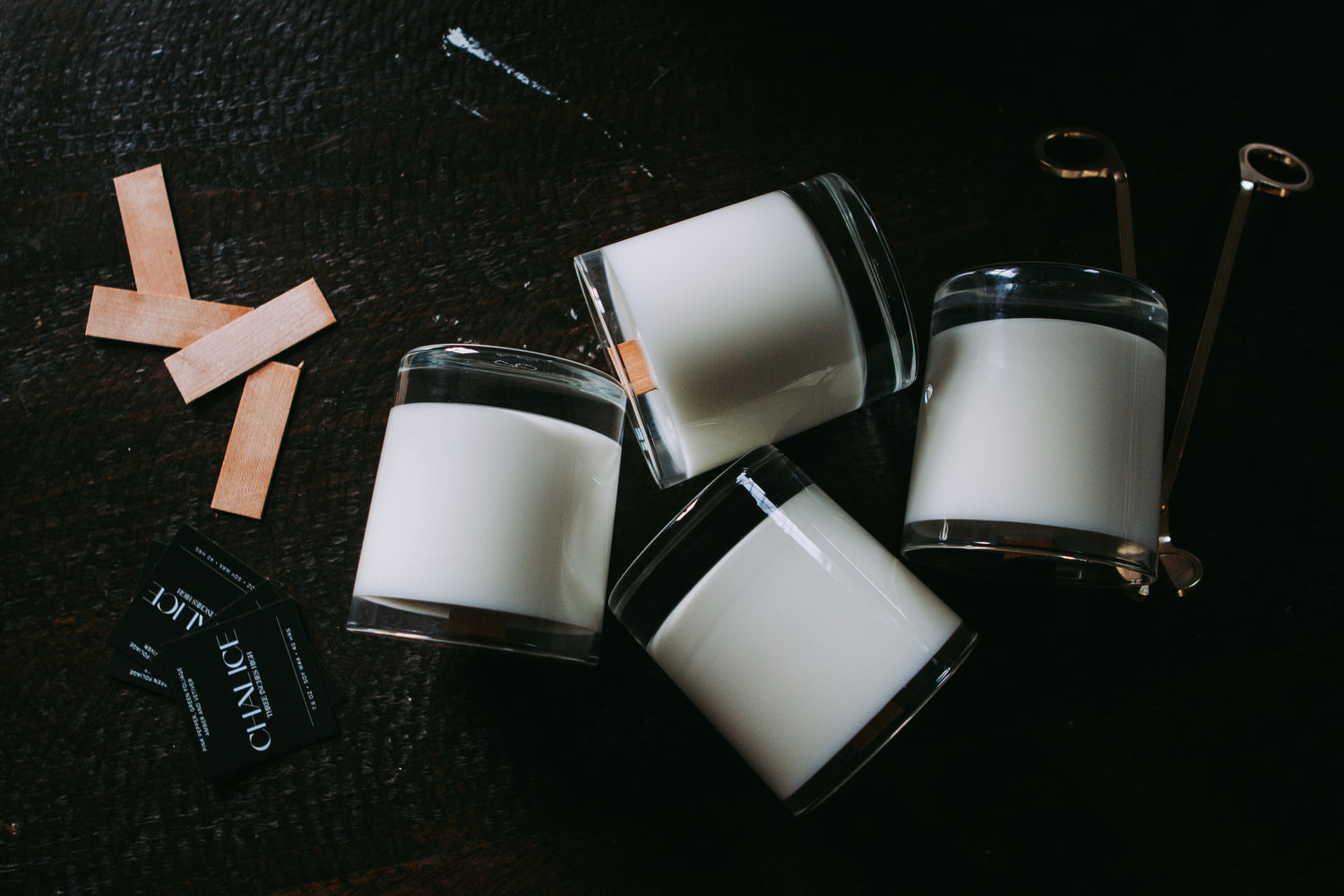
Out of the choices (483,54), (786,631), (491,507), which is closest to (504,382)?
(491,507)

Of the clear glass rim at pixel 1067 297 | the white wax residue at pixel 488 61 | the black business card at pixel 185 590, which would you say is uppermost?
the white wax residue at pixel 488 61

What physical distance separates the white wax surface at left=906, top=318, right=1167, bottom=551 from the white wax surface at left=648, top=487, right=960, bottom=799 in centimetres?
7

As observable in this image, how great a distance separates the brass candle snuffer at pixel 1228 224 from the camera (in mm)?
558

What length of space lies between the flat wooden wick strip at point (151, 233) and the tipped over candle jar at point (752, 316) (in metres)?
0.34

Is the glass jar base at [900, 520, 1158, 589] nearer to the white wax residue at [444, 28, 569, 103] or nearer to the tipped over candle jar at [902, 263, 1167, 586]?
the tipped over candle jar at [902, 263, 1167, 586]

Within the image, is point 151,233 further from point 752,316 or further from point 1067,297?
point 1067,297

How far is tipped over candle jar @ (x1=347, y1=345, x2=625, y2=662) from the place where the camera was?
0.43m

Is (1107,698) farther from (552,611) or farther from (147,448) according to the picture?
(147,448)

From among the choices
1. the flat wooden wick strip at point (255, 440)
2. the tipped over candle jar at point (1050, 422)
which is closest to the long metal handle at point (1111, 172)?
the tipped over candle jar at point (1050, 422)

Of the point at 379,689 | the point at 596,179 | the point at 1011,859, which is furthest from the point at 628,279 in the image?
the point at 1011,859

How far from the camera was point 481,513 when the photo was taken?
1.42 ft

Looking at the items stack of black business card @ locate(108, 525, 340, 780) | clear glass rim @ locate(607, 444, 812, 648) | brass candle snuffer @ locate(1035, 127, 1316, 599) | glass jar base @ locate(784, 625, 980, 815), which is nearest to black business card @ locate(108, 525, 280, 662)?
stack of black business card @ locate(108, 525, 340, 780)

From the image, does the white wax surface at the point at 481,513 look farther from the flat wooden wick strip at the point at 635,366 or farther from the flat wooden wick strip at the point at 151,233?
the flat wooden wick strip at the point at 151,233

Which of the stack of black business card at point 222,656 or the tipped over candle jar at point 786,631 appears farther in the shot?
the stack of black business card at point 222,656
